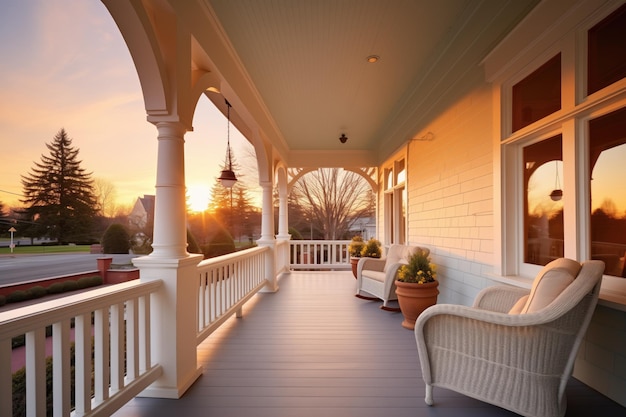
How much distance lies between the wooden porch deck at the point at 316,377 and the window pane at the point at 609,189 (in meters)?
0.91

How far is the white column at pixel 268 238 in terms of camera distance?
224 inches

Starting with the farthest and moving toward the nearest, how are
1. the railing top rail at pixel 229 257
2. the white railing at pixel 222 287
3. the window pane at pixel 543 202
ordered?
1. the railing top rail at pixel 229 257
2. the white railing at pixel 222 287
3. the window pane at pixel 543 202

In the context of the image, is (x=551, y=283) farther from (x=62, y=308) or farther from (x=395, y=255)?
(x=395, y=255)

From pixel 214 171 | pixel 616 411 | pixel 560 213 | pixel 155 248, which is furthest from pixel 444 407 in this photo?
pixel 214 171

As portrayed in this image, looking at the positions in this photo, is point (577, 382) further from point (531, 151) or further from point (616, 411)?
point (531, 151)

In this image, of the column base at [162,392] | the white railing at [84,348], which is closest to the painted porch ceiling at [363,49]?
the white railing at [84,348]

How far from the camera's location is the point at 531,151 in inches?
100

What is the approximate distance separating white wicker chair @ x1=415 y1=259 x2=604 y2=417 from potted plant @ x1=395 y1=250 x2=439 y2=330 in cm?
157

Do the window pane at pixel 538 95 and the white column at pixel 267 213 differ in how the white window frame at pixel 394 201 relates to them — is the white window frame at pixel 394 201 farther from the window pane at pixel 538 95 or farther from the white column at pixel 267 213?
the window pane at pixel 538 95

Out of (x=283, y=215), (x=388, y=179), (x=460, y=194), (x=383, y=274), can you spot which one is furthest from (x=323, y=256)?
(x=460, y=194)

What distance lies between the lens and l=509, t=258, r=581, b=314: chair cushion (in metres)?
1.68

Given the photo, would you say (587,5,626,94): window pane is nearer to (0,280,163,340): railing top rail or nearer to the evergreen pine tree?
(0,280,163,340): railing top rail

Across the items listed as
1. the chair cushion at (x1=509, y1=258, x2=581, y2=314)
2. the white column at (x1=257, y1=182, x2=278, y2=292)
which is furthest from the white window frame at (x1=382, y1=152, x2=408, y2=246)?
the chair cushion at (x1=509, y1=258, x2=581, y2=314)

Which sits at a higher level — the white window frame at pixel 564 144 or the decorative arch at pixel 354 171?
the decorative arch at pixel 354 171
